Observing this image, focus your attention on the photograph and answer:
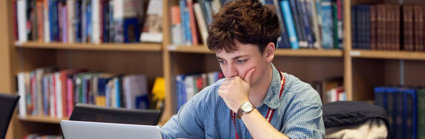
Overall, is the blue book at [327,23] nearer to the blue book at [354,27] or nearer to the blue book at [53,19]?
the blue book at [354,27]

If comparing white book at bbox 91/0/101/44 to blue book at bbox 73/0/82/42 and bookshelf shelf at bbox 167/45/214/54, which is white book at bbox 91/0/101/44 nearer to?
blue book at bbox 73/0/82/42

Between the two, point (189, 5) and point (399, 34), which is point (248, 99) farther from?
point (189, 5)

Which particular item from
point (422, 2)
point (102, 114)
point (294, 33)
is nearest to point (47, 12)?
point (294, 33)

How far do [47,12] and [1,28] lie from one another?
1.07ft

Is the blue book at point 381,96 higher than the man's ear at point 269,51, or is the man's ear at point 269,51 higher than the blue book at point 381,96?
the man's ear at point 269,51

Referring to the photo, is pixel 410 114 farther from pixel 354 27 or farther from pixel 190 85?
pixel 190 85

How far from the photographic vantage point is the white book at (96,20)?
3.69 metres

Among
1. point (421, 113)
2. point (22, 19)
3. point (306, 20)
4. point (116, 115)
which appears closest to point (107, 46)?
point (22, 19)

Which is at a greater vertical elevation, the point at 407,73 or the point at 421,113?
the point at 407,73

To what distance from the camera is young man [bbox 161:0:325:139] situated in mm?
1812

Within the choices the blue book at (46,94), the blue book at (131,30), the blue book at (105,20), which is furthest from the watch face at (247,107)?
the blue book at (46,94)

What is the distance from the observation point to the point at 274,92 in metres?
1.95

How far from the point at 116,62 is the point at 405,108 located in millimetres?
1971

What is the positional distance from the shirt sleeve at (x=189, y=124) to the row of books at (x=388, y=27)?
114 cm
